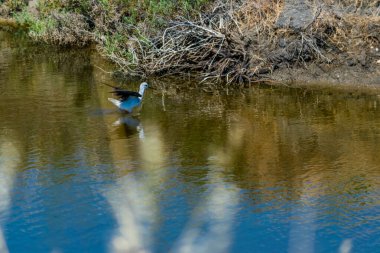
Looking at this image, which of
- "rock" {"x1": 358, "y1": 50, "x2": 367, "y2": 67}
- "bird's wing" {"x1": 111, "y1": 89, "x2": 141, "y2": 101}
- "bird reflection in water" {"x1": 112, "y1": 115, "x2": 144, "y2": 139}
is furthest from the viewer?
"rock" {"x1": 358, "y1": 50, "x2": 367, "y2": 67}

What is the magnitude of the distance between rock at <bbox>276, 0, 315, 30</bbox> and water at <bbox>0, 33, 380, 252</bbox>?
64.8 inches

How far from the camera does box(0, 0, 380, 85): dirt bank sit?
527 inches

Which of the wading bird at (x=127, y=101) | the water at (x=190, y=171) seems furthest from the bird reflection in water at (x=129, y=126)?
the wading bird at (x=127, y=101)

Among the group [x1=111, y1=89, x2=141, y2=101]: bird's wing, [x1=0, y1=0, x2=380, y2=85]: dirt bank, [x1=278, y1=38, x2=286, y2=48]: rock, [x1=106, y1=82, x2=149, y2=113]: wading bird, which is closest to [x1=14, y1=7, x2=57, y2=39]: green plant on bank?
[x1=0, y1=0, x2=380, y2=85]: dirt bank

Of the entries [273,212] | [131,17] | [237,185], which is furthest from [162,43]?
[273,212]

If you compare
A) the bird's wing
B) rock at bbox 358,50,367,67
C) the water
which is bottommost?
the water

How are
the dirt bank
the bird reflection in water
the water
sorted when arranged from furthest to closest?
the dirt bank → the bird reflection in water → the water

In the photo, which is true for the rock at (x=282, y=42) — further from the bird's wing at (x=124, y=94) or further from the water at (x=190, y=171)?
the bird's wing at (x=124, y=94)

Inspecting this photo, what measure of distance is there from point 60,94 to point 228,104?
3.20 metres

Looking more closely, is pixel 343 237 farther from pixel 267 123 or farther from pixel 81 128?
pixel 81 128

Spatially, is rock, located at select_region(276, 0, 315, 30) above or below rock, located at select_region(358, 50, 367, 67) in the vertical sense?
above

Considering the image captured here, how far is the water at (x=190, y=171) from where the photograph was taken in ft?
22.0

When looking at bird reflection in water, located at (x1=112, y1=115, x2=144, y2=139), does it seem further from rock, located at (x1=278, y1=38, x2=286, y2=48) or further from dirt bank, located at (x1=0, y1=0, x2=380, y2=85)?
rock, located at (x1=278, y1=38, x2=286, y2=48)

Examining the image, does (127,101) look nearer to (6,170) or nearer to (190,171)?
(190,171)
